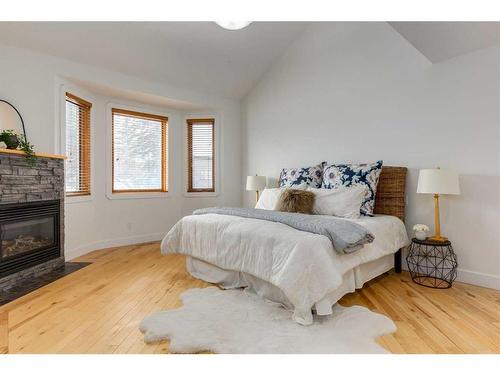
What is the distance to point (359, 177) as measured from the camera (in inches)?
126

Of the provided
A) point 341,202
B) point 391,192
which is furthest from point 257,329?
point 391,192

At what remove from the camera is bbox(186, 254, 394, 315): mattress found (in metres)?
2.10

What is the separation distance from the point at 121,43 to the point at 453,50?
11.3ft

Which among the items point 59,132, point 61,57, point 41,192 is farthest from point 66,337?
point 61,57

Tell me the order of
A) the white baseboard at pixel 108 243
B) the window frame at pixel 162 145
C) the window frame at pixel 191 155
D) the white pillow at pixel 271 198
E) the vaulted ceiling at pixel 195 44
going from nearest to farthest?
the vaulted ceiling at pixel 195 44 < the white pillow at pixel 271 198 < the white baseboard at pixel 108 243 < the window frame at pixel 162 145 < the window frame at pixel 191 155

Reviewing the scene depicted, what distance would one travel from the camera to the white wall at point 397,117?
267cm

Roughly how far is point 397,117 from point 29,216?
3946mm

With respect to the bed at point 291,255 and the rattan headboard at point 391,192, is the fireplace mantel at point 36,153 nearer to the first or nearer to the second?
the bed at point 291,255

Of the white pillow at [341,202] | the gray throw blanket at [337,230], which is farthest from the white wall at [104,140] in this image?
the gray throw blanket at [337,230]

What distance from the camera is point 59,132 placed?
3.43 meters

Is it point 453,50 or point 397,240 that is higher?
point 453,50

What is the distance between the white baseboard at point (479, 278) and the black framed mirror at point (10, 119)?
448 cm
